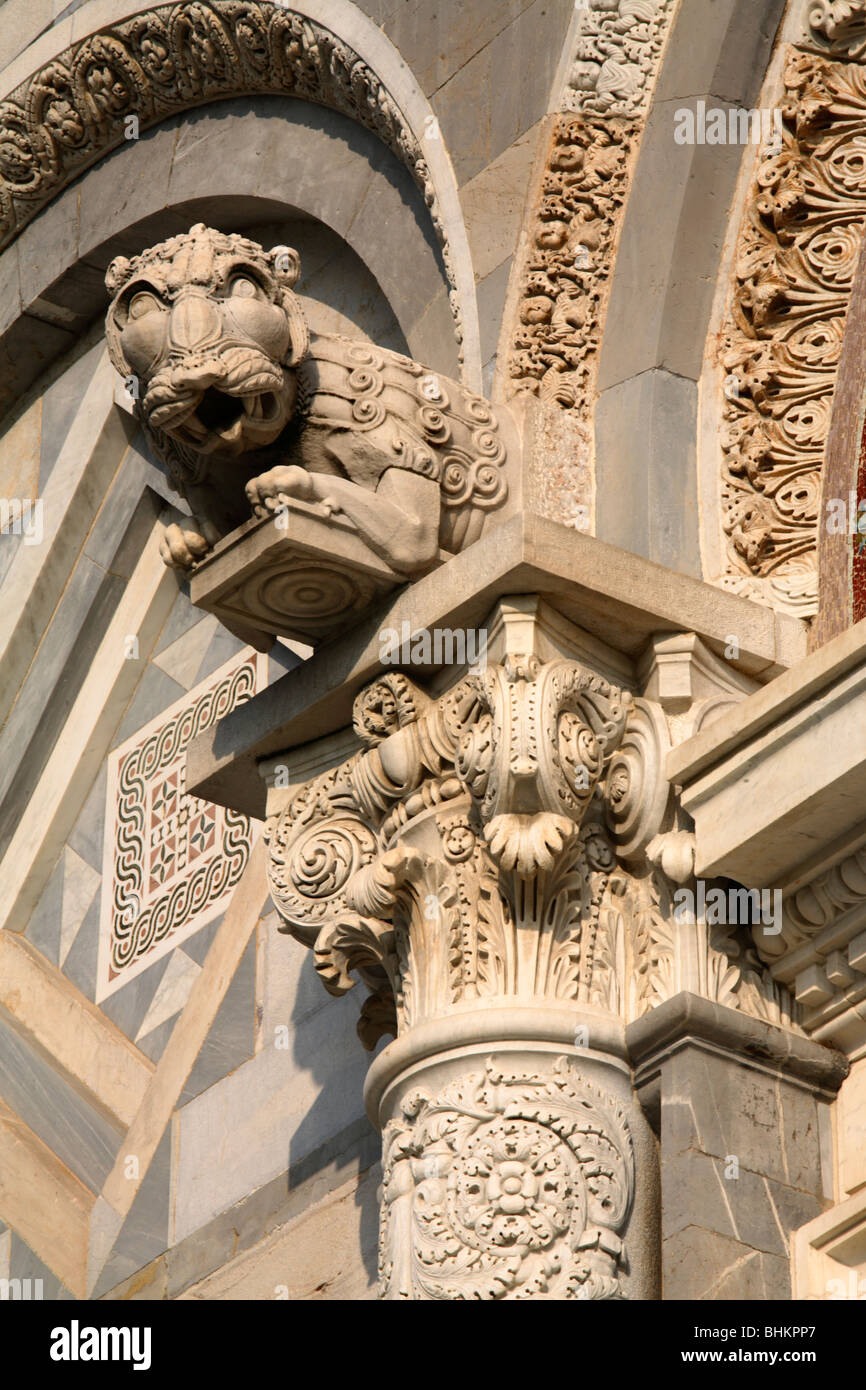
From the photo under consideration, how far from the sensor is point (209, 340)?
412cm

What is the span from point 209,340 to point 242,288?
157mm

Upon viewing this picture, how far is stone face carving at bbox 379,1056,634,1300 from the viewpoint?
3758mm

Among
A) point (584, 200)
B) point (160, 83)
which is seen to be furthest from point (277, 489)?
point (160, 83)

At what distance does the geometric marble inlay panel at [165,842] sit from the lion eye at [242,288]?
1913mm

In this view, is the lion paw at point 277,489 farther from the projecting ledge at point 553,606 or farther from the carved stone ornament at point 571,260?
the carved stone ornament at point 571,260

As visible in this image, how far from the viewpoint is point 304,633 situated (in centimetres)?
446

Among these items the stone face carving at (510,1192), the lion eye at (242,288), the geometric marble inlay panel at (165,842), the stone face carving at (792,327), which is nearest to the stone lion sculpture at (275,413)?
the lion eye at (242,288)

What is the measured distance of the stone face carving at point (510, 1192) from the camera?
3.76m

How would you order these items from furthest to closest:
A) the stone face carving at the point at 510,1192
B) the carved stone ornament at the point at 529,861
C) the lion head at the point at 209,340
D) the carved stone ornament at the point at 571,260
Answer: the carved stone ornament at the point at 571,260 → the lion head at the point at 209,340 → the carved stone ornament at the point at 529,861 → the stone face carving at the point at 510,1192

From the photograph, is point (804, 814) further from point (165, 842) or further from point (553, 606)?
point (165, 842)
